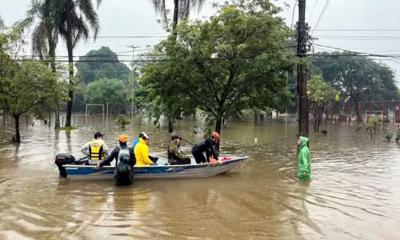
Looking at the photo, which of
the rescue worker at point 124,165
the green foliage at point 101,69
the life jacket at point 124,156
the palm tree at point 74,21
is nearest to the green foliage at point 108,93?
the green foliage at point 101,69

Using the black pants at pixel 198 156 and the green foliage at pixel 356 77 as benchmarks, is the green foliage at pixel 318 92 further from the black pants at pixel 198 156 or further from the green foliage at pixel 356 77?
the green foliage at pixel 356 77

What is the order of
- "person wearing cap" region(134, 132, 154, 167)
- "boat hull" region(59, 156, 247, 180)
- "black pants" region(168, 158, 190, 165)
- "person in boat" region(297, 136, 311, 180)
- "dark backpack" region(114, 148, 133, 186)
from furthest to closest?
"black pants" region(168, 158, 190, 165) < "person in boat" region(297, 136, 311, 180) < "person wearing cap" region(134, 132, 154, 167) < "boat hull" region(59, 156, 247, 180) < "dark backpack" region(114, 148, 133, 186)

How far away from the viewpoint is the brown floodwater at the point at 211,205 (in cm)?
873

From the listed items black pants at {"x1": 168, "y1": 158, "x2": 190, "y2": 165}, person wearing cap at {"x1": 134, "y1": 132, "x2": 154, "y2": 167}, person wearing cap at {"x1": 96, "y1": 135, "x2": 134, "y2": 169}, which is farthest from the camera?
black pants at {"x1": 168, "y1": 158, "x2": 190, "y2": 165}

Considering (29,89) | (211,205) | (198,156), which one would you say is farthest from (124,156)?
(29,89)

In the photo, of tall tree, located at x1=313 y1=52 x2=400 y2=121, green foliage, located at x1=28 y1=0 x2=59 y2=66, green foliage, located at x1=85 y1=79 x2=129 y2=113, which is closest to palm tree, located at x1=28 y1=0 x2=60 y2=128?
green foliage, located at x1=28 y1=0 x2=59 y2=66

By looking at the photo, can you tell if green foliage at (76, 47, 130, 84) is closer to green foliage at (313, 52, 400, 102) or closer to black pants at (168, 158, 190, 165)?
green foliage at (313, 52, 400, 102)

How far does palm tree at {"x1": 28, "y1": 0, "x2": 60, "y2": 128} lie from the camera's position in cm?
3742

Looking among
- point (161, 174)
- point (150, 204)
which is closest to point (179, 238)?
point (150, 204)

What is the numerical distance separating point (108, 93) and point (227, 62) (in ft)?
215

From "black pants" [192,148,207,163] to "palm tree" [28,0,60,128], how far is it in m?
25.5

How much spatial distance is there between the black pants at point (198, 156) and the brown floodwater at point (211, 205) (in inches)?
29.5

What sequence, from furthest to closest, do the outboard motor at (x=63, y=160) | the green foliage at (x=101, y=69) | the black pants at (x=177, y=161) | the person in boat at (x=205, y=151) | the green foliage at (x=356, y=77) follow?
the green foliage at (x=101, y=69) < the green foliage at (x=356, y=77) < the person in boat at (x=205, y=151) < the black pants at (x=177, y=161) < the outboard motor at (x=63, y=160)

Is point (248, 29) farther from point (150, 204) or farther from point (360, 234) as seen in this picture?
point (360, 234)
